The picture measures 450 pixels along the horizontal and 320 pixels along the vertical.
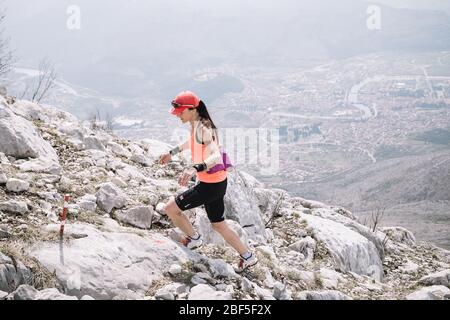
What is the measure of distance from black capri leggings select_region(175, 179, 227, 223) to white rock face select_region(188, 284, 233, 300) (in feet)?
3.37

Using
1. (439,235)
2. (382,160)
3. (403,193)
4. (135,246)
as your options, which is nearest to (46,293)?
(135,246)

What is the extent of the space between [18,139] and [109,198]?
2.35 meters

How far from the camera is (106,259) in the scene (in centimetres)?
564

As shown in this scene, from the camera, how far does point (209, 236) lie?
25.8 feet

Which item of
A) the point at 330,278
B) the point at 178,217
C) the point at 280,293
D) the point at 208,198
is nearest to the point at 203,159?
the point at 208,198

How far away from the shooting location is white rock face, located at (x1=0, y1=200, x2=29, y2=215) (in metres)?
5.98

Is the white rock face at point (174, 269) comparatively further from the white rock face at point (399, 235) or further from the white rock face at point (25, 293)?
the white rock face at point (399, 235)

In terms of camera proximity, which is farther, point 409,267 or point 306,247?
point 409,267

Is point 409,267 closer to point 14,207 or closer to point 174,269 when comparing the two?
point 174,269

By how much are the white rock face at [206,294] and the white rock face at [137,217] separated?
1.89 meters

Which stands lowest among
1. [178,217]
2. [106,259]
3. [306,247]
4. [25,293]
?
[306,247]

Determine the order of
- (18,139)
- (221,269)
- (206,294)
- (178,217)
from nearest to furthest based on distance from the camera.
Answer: (206,294), (221,269), (178,217), (18,139)
